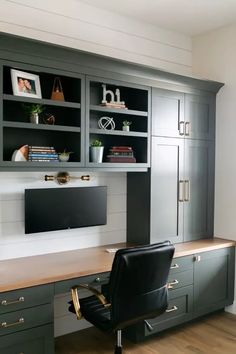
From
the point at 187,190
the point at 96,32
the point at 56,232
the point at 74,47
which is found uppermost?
the point at 96,32

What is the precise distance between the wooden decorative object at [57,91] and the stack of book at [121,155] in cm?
61

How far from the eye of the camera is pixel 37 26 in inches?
118

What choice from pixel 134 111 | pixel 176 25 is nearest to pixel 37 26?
pixel 134 111

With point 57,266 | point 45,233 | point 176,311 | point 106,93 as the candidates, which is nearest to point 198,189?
point 176,311

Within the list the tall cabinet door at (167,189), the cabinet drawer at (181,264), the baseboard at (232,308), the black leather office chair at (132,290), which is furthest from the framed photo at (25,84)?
the baseboard at (232,308)

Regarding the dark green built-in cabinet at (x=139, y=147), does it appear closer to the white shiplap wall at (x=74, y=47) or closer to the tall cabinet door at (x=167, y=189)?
the tall cabinet door at (x=167, y=189)

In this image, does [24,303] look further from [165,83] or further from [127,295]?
[165,83]

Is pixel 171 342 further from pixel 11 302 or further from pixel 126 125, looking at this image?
pixel 126 125

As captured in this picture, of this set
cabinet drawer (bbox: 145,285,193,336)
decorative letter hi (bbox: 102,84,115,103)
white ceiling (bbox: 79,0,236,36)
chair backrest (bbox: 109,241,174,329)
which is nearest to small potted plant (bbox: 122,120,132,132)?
decorative letter hi (bbox: 102,84,115,103)

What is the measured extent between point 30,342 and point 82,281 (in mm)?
495

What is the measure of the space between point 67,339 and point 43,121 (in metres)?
1.78

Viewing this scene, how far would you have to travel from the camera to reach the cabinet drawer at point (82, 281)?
2.49 metres

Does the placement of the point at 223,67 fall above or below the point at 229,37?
below

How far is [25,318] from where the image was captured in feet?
7.67
